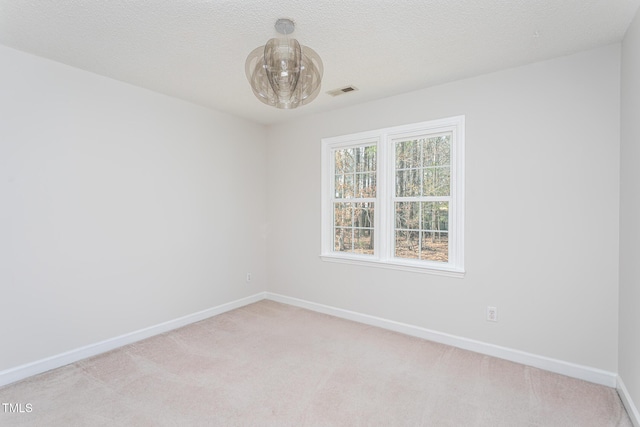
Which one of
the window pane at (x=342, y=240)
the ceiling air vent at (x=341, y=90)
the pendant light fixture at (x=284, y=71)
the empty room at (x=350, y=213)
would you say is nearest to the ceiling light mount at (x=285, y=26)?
the empty room at (x=350, y=213)

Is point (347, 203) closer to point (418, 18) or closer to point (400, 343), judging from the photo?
point (400, 343)

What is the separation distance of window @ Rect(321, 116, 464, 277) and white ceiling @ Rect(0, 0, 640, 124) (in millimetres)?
675

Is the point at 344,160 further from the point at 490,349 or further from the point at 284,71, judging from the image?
the point at 490,349

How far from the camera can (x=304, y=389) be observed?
2.36m

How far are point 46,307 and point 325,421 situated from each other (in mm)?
2422

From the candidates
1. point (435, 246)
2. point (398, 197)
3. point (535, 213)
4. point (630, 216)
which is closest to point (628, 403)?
point (630, 216)

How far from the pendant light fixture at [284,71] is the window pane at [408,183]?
5.86ft

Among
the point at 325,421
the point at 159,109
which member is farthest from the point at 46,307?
the point at 325,421

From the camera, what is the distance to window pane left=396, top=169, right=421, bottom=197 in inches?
135

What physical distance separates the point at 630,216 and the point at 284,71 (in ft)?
7.95

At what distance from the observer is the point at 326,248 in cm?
412

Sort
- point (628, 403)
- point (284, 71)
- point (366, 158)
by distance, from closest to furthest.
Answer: point (284, 71) < point (628, 403) < point (366, 158)

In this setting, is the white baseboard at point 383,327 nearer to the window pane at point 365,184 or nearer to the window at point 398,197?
the window at point 398,197

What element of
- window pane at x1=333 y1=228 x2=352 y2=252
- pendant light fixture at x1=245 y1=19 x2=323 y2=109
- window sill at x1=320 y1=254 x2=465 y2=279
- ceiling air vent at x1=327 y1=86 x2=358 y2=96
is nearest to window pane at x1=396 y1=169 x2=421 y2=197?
window sill at x1=320 y1=254 x2=465 y2=279
